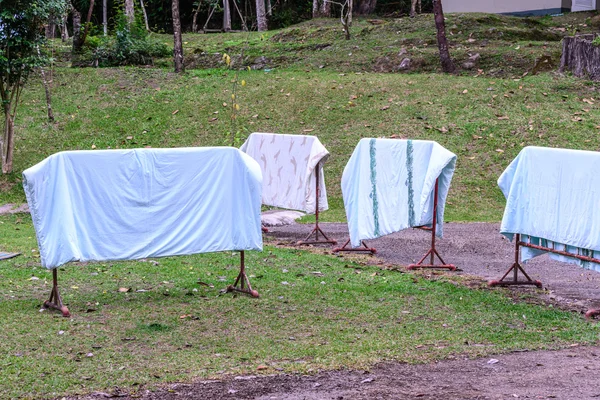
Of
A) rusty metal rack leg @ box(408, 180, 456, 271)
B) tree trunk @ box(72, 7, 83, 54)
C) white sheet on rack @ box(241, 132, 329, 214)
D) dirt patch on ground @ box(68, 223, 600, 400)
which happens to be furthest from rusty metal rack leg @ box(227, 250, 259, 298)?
tree trunk @ box(72, 7, 83, 54)

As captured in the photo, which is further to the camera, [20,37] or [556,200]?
[20,37]

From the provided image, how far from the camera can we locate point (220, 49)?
28.0m

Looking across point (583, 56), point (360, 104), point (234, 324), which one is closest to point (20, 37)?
point (360, 104)

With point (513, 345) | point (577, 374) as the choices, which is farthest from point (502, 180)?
point (577, 374)

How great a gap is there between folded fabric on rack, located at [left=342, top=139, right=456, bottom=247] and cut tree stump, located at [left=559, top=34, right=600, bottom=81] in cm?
1224

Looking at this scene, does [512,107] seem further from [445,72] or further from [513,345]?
[513,345]

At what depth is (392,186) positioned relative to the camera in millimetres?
10820

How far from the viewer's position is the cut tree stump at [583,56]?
825 inches

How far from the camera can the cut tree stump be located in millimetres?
20953

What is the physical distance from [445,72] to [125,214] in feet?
52.8

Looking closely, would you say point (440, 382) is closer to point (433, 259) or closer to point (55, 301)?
point (55, 301)

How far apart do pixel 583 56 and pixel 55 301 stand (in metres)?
17.1

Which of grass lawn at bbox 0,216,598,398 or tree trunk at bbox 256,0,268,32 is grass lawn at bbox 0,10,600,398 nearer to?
grass lawn at bbox 0,216,598,398

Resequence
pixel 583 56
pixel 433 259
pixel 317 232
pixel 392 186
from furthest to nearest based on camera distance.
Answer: pixel 583 56, pixel 317 232, pixel 392 186, pixel 433 259
